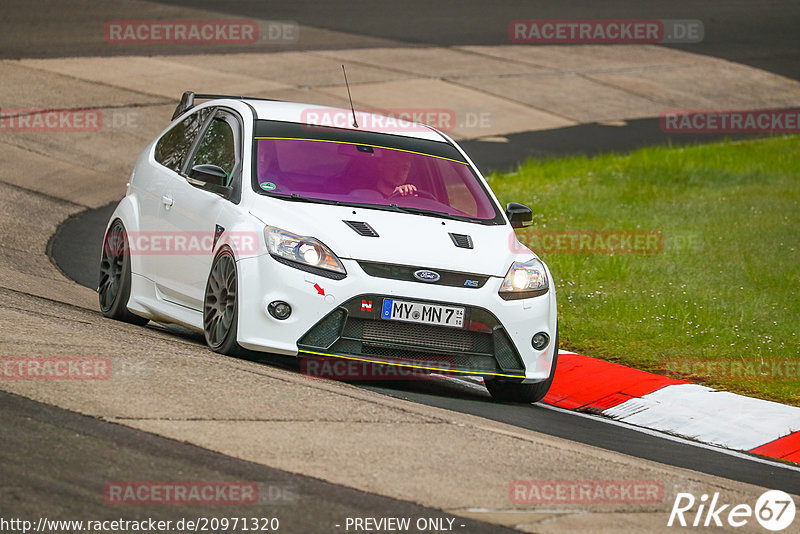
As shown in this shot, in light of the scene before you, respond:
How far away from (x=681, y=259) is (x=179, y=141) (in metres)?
6.23

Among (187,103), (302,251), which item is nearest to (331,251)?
(302,251)

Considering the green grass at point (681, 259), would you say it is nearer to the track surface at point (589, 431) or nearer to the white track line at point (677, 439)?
the white track line at point (677, 439)

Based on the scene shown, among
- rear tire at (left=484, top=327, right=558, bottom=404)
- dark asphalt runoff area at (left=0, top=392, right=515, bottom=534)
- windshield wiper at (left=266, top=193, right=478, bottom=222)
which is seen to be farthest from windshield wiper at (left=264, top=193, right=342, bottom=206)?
dark asphalt runoff area at (left=0, top=392, right=515, bottom=534)

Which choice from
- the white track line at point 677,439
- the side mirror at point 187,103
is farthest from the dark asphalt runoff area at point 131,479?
the side mirror at point 187,103

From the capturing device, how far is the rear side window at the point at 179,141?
965cm

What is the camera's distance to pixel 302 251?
26.2ft

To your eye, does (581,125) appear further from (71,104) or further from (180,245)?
(180,245)

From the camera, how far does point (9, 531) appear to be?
4855 millimetres

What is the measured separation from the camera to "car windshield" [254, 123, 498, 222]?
870 cm

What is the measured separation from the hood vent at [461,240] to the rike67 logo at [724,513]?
2542 millimetres

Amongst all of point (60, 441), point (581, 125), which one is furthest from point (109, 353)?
point (581, 125)

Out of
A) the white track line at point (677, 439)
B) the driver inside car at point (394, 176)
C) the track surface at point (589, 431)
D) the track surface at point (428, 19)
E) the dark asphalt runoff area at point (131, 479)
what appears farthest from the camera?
the track surface at point (428, 19)

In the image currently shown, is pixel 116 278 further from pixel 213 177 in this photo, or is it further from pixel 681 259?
pixel 681 259

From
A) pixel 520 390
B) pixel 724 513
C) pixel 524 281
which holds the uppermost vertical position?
pixel 524 281
